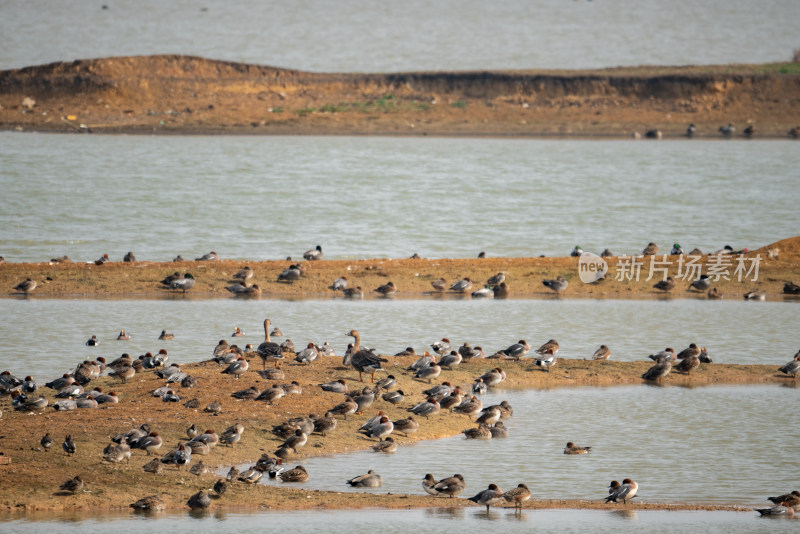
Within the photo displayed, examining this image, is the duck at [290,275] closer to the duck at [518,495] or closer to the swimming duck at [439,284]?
the swimming duck at [439,284]

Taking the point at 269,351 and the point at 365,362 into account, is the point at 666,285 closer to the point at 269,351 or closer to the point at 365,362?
the point at 365,362

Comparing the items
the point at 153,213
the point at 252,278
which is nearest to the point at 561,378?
the point at 252,278

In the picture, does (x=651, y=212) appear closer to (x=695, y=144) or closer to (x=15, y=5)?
(x=695, y=144)

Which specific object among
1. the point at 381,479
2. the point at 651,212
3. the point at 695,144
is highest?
the point at 695,144

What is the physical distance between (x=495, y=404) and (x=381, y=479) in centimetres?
528

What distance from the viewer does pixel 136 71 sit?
82.6 meters

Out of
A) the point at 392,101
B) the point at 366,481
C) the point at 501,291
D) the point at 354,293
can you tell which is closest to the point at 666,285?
the point at 501,291

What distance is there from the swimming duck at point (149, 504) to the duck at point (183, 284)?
1797 centimetres

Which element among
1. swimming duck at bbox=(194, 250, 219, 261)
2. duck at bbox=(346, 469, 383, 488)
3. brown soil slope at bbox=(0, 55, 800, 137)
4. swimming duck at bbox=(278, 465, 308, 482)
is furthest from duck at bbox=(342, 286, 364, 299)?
brown soil slope at bbox=(0, 55, 800, 137)

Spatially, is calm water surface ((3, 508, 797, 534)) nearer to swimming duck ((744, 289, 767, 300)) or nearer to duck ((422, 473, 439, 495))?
duck ((422, 473, 439, 495))

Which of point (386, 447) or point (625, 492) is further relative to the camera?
point (386, 447)

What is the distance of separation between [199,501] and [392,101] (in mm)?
68525

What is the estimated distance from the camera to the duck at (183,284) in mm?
33469

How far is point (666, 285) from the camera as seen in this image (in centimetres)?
3500
